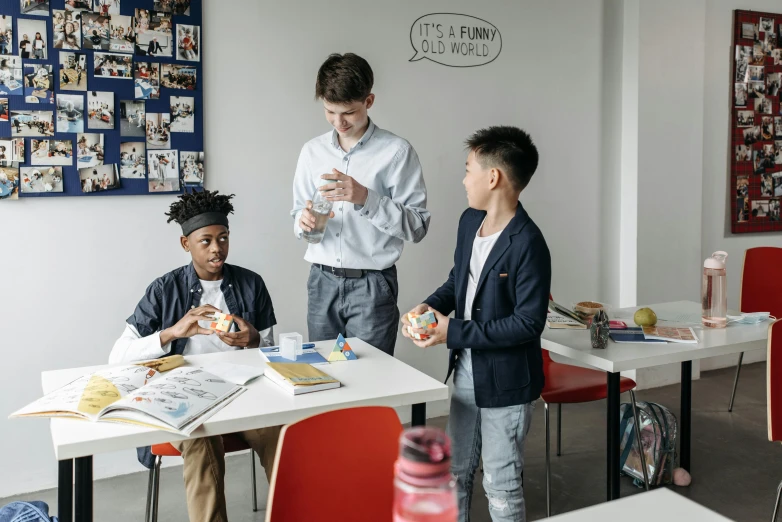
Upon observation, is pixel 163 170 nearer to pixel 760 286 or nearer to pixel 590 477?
pixel 590 477

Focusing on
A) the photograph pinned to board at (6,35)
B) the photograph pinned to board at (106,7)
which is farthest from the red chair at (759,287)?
the photograph pinned to board at (6,35)

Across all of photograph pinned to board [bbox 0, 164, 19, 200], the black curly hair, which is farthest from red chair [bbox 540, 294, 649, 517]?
photograph pinned to board [bbox 0, 164, 19, 200]

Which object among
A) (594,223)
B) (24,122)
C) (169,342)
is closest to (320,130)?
(24,122)

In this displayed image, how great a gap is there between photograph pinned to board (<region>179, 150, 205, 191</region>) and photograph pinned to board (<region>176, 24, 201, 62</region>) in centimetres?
42

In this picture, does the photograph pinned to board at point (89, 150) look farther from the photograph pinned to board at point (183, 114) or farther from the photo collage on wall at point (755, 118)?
the photo collage on wall at point (755, 118)

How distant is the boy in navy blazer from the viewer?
210 centimetres

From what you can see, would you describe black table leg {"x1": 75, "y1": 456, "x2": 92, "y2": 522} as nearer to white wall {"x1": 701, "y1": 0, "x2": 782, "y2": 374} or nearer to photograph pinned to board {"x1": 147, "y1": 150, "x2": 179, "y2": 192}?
photograph pinned to board {"x1": 147, "y1": 150, "x2": 179, "y2": 192}

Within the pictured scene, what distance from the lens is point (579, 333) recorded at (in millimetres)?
2748

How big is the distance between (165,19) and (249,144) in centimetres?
65

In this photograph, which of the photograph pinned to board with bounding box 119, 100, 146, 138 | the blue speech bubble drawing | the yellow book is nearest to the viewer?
the yellow book

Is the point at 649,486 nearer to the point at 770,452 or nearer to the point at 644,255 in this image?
the point at 770,452

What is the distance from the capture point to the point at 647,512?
4.08ft

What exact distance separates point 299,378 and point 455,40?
2.55 metres

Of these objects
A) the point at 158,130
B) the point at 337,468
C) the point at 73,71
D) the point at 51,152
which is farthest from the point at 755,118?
Answer: the point at 337,468
